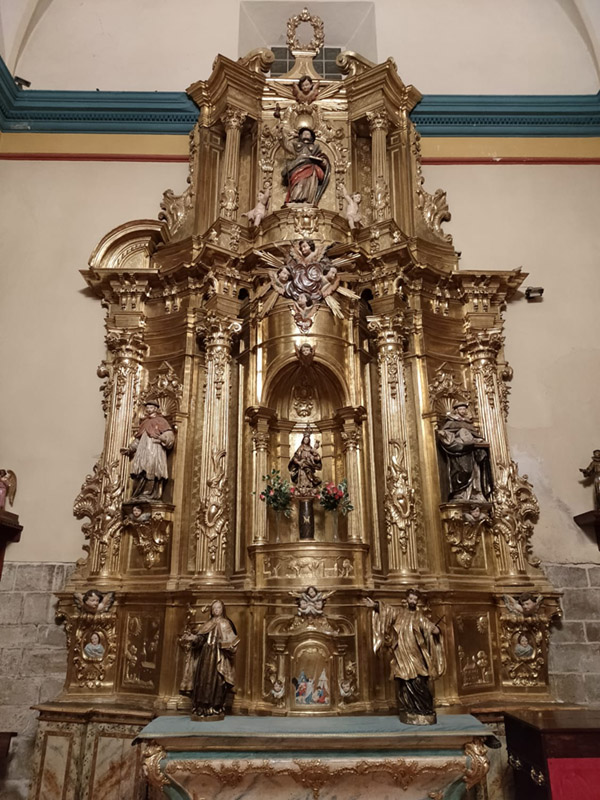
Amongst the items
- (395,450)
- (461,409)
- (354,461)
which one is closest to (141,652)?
(354,461)

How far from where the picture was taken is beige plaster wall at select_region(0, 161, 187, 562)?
28.5ft

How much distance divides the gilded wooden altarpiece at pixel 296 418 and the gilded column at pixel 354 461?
4 centimetres

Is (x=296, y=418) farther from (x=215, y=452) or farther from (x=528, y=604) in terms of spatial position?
(x=528, y=604)

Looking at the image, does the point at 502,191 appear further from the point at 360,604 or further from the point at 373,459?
the point at 360,604

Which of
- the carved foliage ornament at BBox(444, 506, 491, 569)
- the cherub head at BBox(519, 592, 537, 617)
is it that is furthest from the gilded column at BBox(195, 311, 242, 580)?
the cherub head at BBox(519, 592, 537, 617)

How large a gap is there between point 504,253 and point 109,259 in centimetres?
571

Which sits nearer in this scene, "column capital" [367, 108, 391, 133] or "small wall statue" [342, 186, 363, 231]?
"small wall statue" [342, 186, 363, 231]

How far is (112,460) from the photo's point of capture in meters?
8.49

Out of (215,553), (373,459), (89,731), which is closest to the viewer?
(89,731)

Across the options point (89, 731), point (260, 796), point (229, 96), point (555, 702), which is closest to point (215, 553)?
point (89, 731)

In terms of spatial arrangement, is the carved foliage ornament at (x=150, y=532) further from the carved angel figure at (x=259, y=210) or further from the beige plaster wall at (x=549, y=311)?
the beige plaster wall at (x=549, y=311)

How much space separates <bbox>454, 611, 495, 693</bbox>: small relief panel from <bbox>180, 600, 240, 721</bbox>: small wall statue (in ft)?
8.49

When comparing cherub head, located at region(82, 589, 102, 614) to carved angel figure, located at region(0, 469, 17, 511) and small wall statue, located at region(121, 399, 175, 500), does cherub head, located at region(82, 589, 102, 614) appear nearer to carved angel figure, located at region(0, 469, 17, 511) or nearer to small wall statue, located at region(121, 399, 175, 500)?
small wall statue, located at region(121, 399, 175, 500)

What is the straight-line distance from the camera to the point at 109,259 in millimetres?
9344
